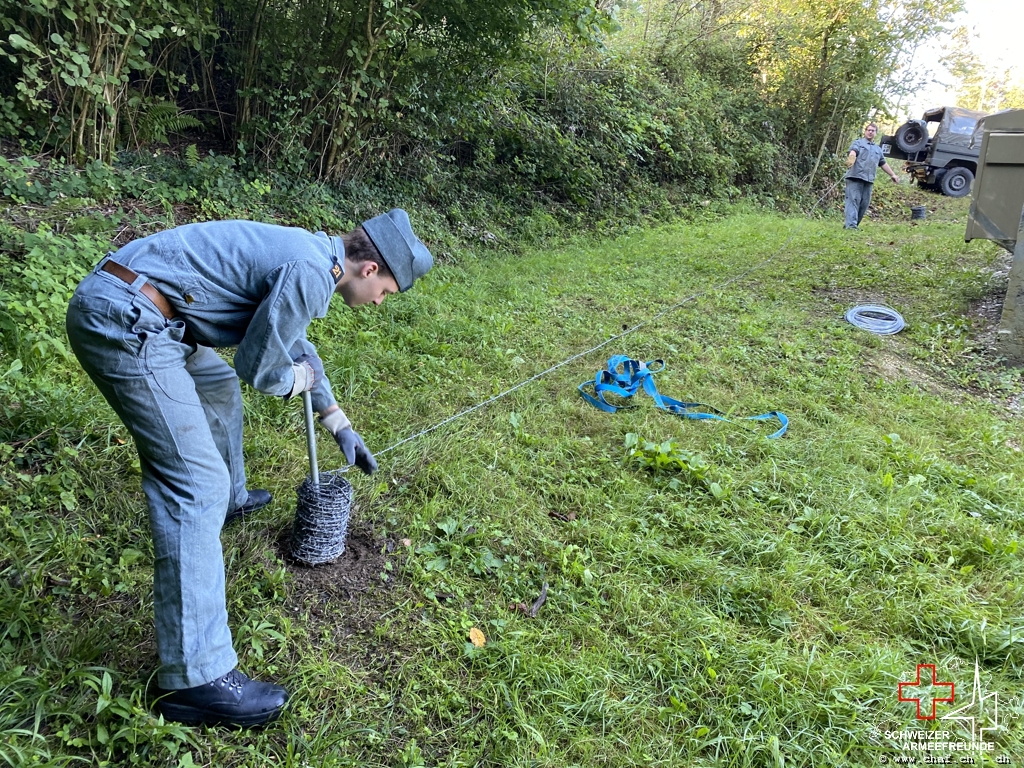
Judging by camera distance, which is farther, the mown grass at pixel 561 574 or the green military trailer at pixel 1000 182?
the green military trailer at pixel 1000 182

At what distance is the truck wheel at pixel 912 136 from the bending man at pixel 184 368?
680 inches

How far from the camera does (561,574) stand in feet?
8.20

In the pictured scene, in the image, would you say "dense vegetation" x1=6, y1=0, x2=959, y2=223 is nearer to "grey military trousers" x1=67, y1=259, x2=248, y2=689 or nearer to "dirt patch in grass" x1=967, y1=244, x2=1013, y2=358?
"grey military trousers" x1=67, y1=259, x2=248, y2=689

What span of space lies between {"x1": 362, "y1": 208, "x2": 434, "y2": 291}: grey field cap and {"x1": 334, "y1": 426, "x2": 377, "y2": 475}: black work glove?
604mm

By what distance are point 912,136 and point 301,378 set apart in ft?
58.0

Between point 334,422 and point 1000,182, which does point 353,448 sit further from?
point 1000,182

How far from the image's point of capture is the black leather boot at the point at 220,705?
1.72 m

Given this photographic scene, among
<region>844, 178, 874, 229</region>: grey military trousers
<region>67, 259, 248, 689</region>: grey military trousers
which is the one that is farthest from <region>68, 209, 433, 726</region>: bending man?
<region>844, 178, 874, 229</region>: grey military trousers

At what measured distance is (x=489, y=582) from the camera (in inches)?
96.0

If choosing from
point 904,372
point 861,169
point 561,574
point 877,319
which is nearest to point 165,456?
point 561,574

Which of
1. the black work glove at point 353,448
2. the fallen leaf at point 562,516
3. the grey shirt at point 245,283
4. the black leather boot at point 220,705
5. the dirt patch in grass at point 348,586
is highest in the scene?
the grey shirt at point 245,283

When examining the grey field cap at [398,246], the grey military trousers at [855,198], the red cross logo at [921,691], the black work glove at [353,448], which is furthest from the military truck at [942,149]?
the black work glove at [353,448]

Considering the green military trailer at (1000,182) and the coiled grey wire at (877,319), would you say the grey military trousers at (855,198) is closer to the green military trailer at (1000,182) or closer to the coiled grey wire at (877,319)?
the green military trailer at (1000,182)

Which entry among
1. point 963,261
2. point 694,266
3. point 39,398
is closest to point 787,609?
point 39,398
